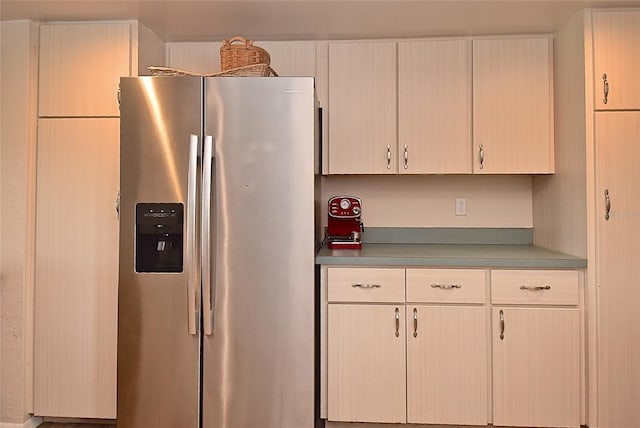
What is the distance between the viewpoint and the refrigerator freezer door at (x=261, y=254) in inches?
80.7

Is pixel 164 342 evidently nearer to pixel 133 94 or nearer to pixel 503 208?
pixel 133 94

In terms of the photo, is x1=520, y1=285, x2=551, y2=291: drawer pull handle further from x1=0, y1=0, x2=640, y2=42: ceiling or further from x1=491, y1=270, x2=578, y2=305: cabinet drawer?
x1=0, y1=0, x2=640, y2=42: ceiling

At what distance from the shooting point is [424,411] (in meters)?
2.25

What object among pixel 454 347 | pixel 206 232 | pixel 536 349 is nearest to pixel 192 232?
pixel 206 232

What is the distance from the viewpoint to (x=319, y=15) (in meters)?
2.37

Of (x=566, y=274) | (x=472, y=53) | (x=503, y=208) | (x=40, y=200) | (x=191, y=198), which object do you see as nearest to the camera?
(x=191, y=198)

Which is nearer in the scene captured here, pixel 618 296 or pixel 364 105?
pixel 618 296

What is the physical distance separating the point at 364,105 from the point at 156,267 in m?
1.44

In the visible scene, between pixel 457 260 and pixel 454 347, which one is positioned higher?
pixel 457 260

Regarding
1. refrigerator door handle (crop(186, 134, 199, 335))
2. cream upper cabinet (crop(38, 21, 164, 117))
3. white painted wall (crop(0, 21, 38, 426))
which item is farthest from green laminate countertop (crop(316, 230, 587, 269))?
white painted wall (crop(0, 21, 38, 426))

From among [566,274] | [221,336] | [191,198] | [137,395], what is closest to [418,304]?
[566,274]

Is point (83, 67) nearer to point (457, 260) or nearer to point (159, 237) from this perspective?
point (159, 237)

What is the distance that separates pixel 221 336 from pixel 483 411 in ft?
4.24

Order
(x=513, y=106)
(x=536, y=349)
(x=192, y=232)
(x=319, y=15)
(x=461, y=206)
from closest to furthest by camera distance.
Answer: (x=192, y=232) < (x=536, y=349) < (x=319, y=15) < (x=513, y=106) < (x=461, y=206)
